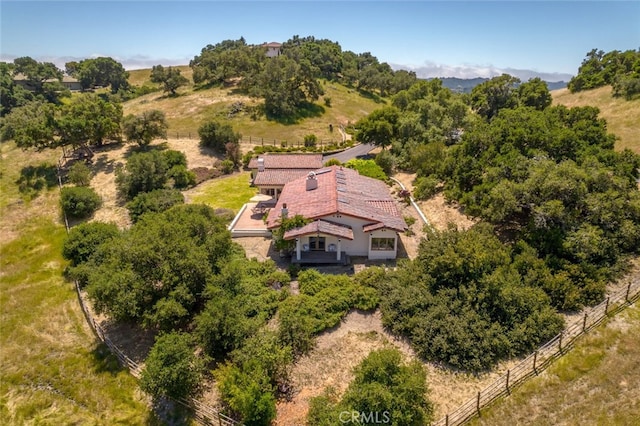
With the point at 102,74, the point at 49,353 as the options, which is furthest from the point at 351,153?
the point at 102,74

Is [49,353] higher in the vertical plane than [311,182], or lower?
lower

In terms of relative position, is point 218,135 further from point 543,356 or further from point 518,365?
point 543,356

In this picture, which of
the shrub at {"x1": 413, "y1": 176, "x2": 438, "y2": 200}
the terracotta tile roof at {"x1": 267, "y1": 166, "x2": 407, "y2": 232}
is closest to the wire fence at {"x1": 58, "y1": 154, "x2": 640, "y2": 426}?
the terracotta tile roof at {"x1": 267, "y1": 166, "x2": 407, "y2": 232}

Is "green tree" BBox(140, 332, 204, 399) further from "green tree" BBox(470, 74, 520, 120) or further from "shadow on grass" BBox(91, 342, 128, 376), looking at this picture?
"green tree" BBox(470, 74, 520, 120)

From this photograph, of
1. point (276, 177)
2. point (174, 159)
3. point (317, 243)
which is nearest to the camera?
point (317, 243)

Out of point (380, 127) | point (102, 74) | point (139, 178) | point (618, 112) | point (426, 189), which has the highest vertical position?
point (102, 74)

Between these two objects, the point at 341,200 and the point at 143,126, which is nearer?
the point at 341,200
